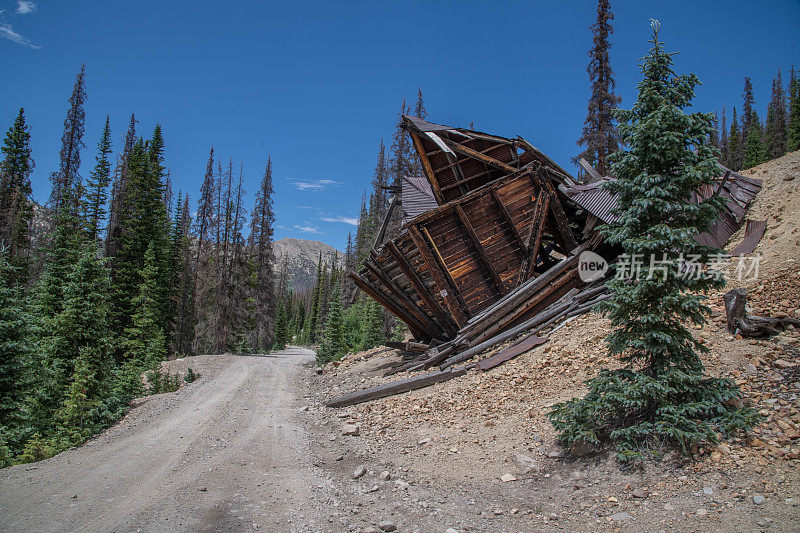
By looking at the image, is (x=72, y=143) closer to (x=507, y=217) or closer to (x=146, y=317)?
(x=146, y=317)

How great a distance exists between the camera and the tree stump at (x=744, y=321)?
688 cm

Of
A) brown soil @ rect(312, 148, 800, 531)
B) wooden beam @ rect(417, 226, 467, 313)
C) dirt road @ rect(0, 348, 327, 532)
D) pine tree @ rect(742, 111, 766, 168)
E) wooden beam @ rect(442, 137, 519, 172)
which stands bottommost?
dirt road @ rect(0, 348, 327, 532)

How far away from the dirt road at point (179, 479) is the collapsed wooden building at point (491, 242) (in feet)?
10.9

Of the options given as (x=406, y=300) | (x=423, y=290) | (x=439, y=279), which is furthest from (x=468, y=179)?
(x=406, y=300)

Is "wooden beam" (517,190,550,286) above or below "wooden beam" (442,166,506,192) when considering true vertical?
below

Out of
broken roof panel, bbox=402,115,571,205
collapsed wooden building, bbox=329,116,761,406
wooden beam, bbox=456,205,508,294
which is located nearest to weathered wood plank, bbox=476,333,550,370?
collapsed wooden building, bbox=329,116,761,406

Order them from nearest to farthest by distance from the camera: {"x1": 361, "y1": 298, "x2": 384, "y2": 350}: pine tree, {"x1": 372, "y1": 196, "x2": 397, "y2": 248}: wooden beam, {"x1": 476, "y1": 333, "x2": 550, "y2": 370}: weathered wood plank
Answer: {"x1": 476, "y1": 333, "x2": 550, "y2": 370}: weathered wood plank → {"x1": 372, "y1": 196, "x2": 397, "y2": 248}: wooden beam → {"x1": 361, "y1": 298, "x2": 384, "y2": 350}: pine tree

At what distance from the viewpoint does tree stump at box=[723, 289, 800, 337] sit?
688cm

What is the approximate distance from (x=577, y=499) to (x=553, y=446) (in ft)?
4.19

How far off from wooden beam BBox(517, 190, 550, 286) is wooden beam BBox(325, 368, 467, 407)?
3.97 meters

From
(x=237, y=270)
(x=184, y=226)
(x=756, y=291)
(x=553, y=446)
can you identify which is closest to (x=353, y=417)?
(x=553, y=446)

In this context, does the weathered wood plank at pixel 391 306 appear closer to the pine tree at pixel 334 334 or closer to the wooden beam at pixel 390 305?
the wooden beam at pixel 390 305

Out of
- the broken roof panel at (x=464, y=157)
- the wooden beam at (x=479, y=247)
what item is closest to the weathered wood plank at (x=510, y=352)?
the wooden beam at (x=479, y=247)

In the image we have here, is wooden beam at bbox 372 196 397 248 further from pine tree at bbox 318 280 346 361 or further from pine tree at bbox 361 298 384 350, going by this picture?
pine tree at bbox 361 298 384 350
